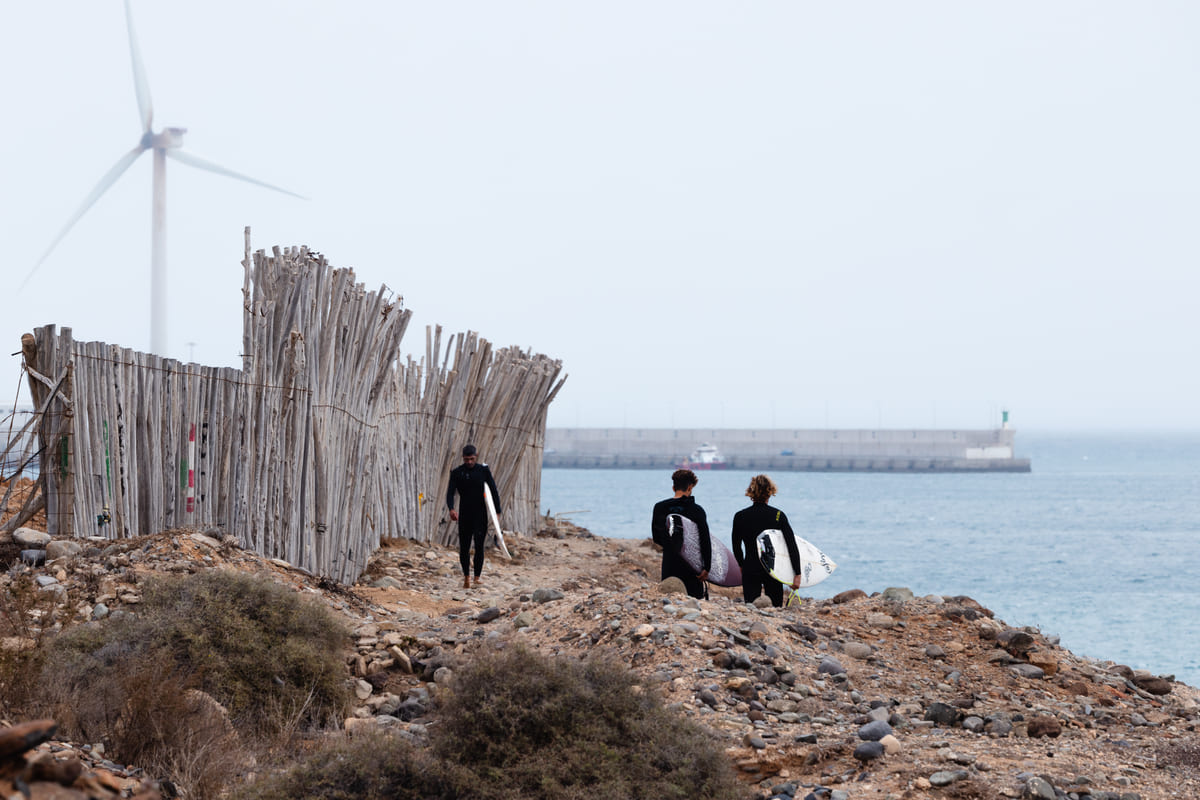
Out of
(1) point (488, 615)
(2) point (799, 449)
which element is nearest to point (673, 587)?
(1) point (488, 615)

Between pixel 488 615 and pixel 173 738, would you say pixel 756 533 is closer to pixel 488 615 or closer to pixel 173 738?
pixel 488 615

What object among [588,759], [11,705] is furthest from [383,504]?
[588,759]

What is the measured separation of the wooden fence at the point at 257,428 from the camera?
6352 mm

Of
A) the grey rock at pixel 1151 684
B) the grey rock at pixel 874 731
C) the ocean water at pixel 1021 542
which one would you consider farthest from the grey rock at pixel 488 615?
the ocean water at pixel 1021 542

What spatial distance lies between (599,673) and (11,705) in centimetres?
216

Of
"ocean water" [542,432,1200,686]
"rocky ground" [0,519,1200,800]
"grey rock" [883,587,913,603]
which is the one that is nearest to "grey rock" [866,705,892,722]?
"rocky ground" [0,519,1200,800]

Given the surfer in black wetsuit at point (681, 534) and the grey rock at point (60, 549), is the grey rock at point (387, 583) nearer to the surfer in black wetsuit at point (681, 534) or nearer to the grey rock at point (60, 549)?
the surfer in black wetsuit at point (681, 534)

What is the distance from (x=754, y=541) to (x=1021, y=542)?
26.1 m

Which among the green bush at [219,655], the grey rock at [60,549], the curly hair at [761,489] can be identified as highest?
the curly hair at [761,489]

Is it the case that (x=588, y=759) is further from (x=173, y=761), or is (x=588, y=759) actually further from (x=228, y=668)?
(x=228, y=668)

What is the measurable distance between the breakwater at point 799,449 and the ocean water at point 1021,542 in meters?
10.1

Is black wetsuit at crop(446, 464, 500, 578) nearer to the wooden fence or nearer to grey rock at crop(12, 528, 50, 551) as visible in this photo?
the wooden fence

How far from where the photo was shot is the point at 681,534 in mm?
6859

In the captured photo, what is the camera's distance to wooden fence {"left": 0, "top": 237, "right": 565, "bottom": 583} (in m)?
6.35
